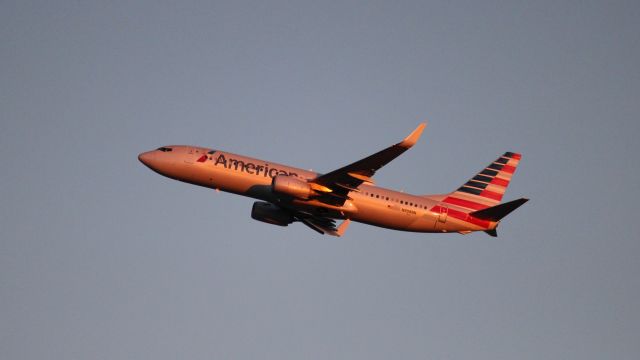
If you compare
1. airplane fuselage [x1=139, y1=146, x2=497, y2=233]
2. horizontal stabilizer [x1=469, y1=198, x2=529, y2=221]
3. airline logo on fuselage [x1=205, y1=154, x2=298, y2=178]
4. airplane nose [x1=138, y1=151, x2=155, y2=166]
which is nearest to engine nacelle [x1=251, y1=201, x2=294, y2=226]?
airplane fuselage [x1=139, y1=146, x2=497, y2=233]

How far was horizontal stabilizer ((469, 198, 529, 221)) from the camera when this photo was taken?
5156cm

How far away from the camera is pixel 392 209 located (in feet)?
175

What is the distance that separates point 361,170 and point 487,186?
15523 millimetres

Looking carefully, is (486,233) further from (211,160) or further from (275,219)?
(211,160)

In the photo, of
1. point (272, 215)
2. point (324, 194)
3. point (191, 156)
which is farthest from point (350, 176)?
point (191, 156)

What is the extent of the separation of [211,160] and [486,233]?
2114 centimetres

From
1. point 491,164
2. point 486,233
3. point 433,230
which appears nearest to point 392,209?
point 433,230

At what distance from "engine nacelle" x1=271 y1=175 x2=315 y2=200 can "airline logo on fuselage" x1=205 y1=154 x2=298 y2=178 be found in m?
2.16

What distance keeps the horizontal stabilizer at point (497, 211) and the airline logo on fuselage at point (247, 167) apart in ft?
46.3

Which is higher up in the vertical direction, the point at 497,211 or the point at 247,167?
the point at 247,167

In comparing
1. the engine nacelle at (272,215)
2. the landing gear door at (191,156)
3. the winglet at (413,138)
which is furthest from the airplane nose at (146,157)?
the winglet at (413,138)

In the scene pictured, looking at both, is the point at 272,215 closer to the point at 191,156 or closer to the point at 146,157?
the point at 191,156

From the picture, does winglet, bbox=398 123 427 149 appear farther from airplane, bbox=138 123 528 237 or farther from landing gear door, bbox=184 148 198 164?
landing gear door, bbox=184 148 198 164

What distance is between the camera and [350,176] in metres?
49.6
